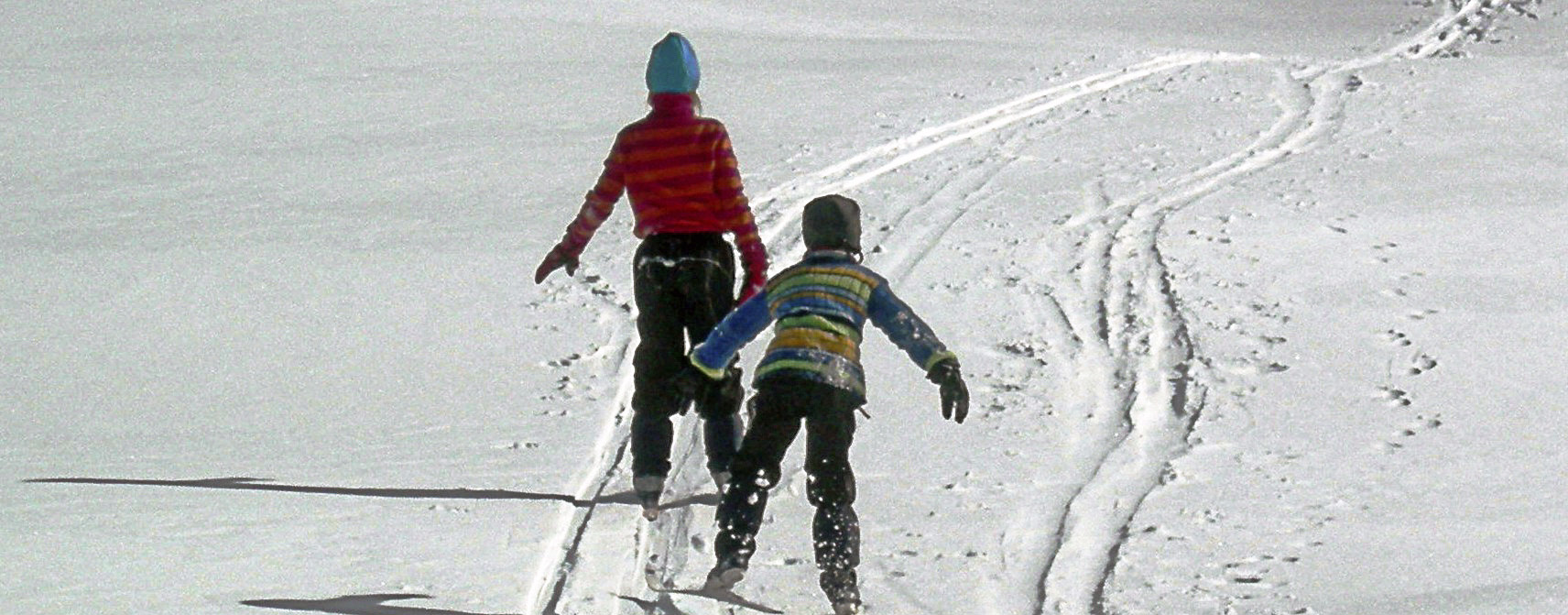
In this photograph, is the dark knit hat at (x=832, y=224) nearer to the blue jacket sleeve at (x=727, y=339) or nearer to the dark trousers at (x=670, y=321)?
the blue jacket sleeve at (x=727, y=339)

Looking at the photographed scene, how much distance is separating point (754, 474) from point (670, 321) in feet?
3.07

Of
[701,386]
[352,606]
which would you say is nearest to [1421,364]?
[701,386]

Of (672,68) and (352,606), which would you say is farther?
(672,68)

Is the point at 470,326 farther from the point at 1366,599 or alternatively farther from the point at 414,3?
the point at 414,3

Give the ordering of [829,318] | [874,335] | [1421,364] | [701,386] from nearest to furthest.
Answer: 1. [829,318]
2. [701,386]
3. [1421,364]
4. [874,335]

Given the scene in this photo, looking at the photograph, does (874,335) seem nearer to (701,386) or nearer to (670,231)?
(670,231)

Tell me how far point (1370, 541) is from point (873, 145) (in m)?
6.96

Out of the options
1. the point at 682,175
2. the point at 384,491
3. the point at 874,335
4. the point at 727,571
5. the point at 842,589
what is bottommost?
the point at 842,589

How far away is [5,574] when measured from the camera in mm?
4965

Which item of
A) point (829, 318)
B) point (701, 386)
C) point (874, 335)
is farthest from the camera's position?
point (874, 335)

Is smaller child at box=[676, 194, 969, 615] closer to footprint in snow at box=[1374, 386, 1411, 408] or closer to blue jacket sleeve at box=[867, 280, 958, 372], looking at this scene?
blue jacket sleeve at box=[867, 280, 958, 372]

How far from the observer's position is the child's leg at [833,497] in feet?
15.2

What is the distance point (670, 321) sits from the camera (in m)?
5.57

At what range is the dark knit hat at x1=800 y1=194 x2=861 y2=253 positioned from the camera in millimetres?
4672
